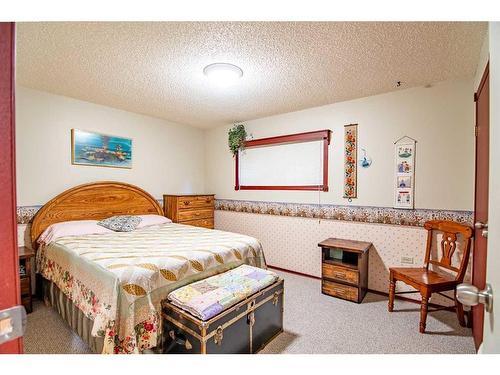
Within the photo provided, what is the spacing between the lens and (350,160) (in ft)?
10.2

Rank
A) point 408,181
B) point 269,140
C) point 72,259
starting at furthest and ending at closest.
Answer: point 269,140 → point 408,181 → point 72,259

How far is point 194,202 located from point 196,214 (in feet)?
0.69

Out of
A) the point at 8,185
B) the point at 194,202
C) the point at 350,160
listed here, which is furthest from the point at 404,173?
the point at 8,185

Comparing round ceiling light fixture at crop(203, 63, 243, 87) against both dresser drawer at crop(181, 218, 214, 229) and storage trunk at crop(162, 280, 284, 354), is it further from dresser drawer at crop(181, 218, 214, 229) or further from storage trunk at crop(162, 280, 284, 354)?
dresser drawer at crop(181, 218, 214, 229)

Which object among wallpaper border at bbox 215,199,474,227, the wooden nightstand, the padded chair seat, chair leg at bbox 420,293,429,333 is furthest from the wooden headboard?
chair leg at bbox 420,293,429,333

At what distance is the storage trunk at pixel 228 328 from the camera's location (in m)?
1.53

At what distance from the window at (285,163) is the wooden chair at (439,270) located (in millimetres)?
1316

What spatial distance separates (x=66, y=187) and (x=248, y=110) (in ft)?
8.59

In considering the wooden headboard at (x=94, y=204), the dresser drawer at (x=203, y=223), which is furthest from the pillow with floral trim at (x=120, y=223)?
the dresser drawer at (x=203, y=223)

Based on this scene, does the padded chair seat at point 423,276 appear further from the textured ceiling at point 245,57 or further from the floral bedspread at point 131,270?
the textured ceiling at point 245,57

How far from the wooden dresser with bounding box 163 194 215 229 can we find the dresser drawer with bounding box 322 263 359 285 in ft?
7.19

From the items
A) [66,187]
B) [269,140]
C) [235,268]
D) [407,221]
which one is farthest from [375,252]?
[66,187]
